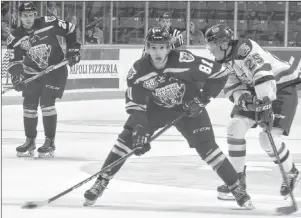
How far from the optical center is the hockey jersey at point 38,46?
665 cm

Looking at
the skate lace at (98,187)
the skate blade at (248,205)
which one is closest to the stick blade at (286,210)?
the skate blade at (248,205)

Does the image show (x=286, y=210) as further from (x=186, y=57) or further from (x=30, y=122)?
(x=30, y=122)

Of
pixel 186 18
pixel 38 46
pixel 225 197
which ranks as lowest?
pixel 225 197

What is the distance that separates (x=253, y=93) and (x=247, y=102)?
204 mm

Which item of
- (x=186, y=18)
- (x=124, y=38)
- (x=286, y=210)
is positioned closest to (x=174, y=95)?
(x=286, y=210)

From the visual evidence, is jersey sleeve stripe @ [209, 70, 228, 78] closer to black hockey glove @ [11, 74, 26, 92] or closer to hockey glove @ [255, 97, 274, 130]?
hockey glove @ [255, 97, 274, 130]

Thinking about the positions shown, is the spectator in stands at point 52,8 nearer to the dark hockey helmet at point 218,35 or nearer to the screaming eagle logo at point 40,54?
the screaming eagle logo at point 40,54

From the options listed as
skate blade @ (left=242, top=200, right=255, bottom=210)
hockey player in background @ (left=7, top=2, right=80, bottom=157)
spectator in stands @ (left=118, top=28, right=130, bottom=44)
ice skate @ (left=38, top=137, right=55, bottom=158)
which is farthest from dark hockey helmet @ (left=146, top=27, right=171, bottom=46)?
spectator in stands @ (left=118, top=28, right=130, bottom=44)

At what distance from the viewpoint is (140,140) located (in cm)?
448

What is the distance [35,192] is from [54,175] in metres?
0.69

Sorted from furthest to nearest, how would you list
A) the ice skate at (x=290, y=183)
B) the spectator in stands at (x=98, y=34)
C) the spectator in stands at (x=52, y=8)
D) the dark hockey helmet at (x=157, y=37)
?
the spectator in stands at (x=98, y=34), the spectator in stands at (x=52, y=8), the ice skate at (x=290, y=183), the dark hockey helmet at (x=157, y=37)

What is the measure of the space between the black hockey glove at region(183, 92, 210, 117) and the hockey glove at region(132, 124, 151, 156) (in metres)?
0.22

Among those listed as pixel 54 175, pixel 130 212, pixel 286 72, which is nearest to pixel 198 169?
pixel 54 175

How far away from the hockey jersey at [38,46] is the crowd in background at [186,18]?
6.99 meters
